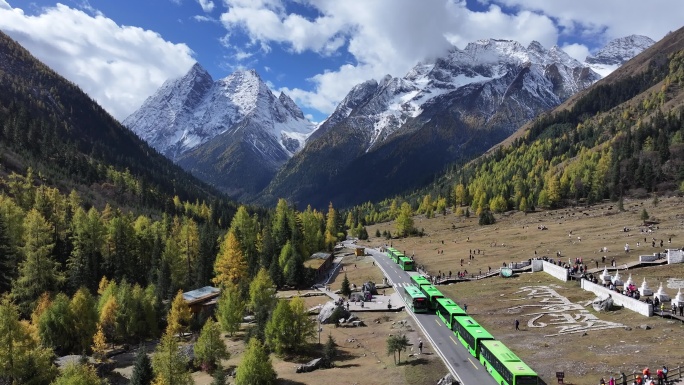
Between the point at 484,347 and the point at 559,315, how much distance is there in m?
19.8

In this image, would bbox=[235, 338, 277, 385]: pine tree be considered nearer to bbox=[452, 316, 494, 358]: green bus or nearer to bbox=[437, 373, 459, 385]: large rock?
bbox=[437, 373, 459, 385]: large rock

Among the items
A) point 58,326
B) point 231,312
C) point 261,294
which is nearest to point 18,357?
point 58,326

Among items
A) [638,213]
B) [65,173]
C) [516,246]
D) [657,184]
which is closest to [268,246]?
[516,246]

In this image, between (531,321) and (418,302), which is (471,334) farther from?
(418,302)

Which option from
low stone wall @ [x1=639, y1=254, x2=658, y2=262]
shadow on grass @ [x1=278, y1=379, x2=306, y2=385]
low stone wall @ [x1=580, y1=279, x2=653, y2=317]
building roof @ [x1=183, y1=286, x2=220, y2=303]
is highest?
low stone wall @ [x1=639, y1=254, x2=658, y2=262]

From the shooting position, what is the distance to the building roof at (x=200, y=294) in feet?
289

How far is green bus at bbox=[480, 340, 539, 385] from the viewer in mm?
38562

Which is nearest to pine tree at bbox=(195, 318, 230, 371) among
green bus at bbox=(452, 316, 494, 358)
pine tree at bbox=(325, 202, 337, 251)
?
green bus at bbox=(452, 316, 494, 358)

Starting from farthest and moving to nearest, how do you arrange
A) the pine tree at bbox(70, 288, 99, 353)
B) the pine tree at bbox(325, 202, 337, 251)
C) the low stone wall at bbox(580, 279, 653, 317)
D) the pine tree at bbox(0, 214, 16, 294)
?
the pine tree at bbox(325, 202, 337, 251) → the pine tree at bbox(0, 214, 16, 294) → the pine tree at bbox(70, 288, 99, 353) → the low stone wall at bbox(580, 279, 653, 317)

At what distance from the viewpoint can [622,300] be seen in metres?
59.7

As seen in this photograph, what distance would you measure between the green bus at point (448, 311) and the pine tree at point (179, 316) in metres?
40.9

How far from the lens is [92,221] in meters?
102

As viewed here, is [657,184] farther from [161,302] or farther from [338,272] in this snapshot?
[161,302]

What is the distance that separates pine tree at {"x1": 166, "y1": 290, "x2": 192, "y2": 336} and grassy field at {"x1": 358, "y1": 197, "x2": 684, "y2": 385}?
44547mm
